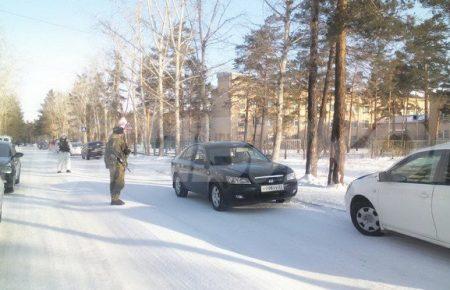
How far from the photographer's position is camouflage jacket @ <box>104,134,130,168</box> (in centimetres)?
1043

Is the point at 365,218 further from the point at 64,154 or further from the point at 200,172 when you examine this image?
the point at 64,154

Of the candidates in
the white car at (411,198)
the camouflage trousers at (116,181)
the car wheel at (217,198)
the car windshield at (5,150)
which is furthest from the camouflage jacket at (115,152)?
the white car at (411,198)

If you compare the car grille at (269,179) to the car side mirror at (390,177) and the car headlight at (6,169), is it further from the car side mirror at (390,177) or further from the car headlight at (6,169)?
the car headlight at (6,169)

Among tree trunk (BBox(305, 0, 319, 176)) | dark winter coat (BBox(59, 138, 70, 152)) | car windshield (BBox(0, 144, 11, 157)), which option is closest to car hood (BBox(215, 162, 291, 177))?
tree trunk (BBox(305, 0, 319, 176))

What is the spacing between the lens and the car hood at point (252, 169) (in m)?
9.14

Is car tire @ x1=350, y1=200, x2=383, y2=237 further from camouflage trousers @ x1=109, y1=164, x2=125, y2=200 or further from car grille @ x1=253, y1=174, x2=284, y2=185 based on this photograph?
camouflage trousers @ x1=109, y1=164, x2=125, y2=200

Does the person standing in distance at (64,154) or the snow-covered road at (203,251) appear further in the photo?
the person standing in distance at (64,154)

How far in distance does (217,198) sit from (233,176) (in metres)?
0.69

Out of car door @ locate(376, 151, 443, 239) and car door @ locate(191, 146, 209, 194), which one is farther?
car door @ locate(191, 146, 209, 194)

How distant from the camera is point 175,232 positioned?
23.9ft

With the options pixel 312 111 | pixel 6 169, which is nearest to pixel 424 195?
pixel 312 111

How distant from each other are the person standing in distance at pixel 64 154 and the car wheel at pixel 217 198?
11691mm

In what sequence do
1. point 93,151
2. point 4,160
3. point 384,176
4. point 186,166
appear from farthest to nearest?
point 93,151
point 4,160
point 186,166
point 384,176

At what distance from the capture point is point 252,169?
9.40m
